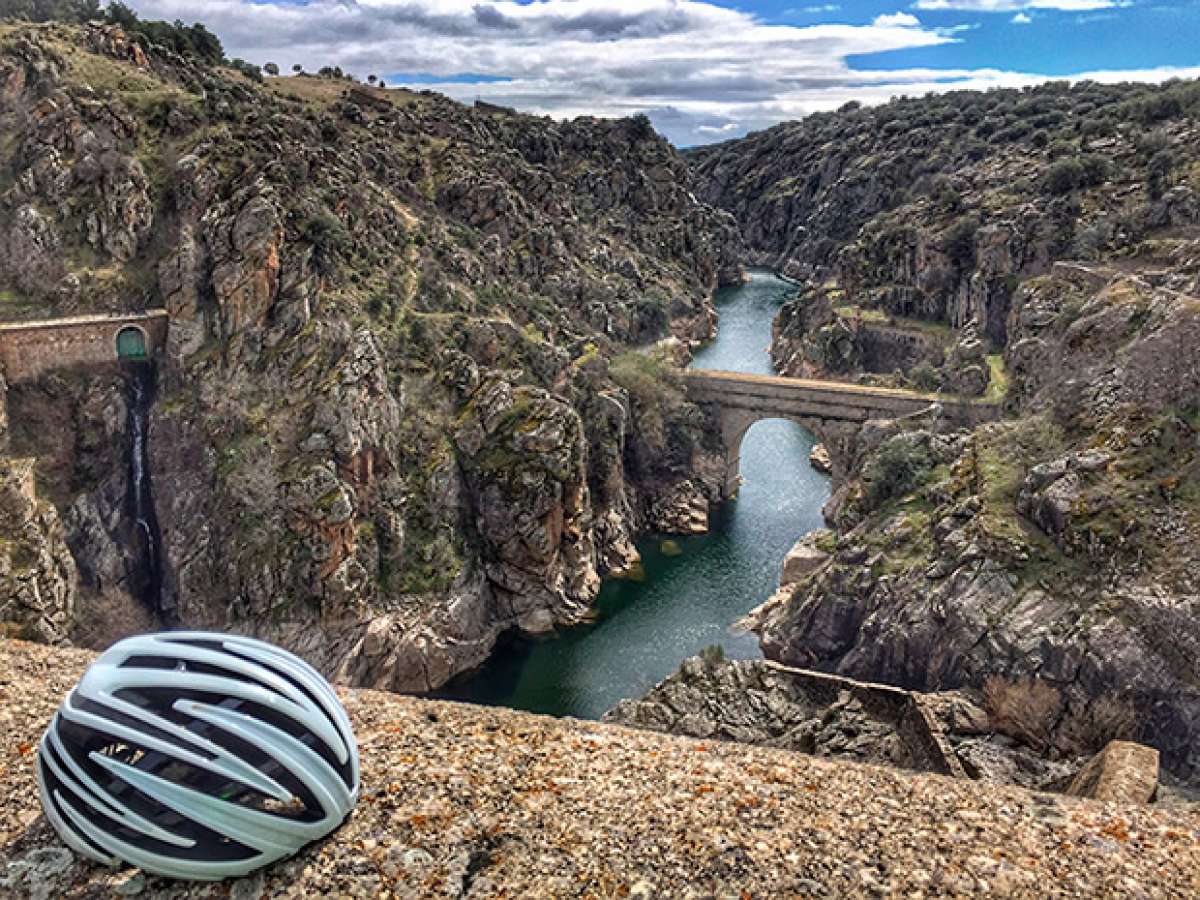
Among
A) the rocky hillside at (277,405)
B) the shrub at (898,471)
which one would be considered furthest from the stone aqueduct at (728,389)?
the shrub at (898,471)

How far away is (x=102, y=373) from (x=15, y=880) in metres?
32.6

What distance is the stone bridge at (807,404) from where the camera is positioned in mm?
46375

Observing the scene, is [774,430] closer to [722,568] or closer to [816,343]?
[816,343]

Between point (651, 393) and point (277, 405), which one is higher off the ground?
point (277, 405)

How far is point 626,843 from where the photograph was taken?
9352 mm

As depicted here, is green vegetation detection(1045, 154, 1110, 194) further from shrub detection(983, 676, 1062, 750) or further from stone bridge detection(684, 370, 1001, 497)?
shrub detection(983, 676, 1062, 750)

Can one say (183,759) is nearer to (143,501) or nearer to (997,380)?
(143,501)

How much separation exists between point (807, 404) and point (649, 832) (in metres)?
45.0

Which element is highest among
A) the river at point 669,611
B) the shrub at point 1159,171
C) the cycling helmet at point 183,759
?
the shrub at point 1159,171

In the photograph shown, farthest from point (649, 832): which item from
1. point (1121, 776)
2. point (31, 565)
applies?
point (31, 565)

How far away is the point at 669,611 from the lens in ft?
135

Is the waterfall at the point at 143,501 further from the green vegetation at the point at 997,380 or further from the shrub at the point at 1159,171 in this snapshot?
the shrub at the point at 1159,171

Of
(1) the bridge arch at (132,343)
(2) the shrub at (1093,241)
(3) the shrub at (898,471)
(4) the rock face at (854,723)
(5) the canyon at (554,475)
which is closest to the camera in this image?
(4) the rock face at (854,723)

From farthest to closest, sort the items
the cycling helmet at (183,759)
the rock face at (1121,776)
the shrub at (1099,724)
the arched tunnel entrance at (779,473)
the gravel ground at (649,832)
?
1. the arched tunnel entrance at (779,473)
2. the shrub at (1099,724)
3. the rock face at (1121,776)
4. the gravel ground at (649,832)
5. the cycling helmet at (183,759)
